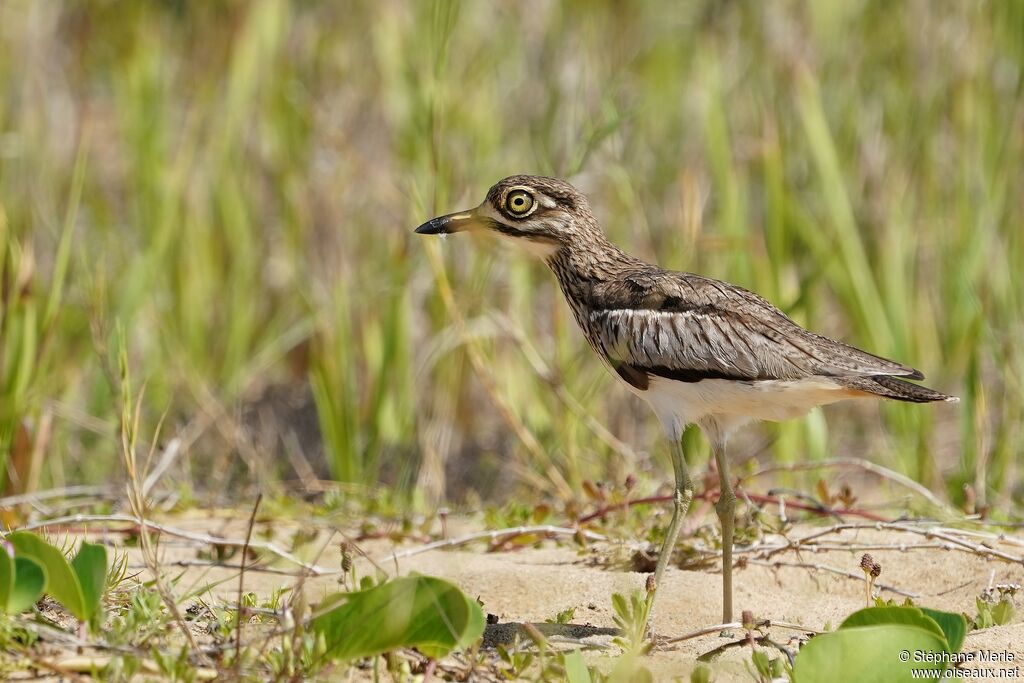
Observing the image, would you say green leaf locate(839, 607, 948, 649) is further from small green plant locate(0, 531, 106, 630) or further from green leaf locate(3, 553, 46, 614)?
green leaf locate(3, 553, 46, 614)

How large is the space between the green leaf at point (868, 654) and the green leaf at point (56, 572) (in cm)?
151

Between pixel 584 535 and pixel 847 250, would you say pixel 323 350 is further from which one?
pixel 847 250

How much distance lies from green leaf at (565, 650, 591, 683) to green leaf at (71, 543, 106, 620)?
998 mm

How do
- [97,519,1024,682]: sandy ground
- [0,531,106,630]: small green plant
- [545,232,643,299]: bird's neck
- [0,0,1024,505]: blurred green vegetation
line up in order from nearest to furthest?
[0,531,106,630]: small green plant, [97,519,1024,682]: sandy ground, [545,232,643,299]: bird's neck, [0,0,1024,505]: blurred green vegetation

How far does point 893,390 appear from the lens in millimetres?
3254

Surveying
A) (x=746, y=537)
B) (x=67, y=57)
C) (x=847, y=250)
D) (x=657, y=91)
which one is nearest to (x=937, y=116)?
(x=847, y=250)

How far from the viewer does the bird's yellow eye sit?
389cm

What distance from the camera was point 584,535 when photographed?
3.85 m

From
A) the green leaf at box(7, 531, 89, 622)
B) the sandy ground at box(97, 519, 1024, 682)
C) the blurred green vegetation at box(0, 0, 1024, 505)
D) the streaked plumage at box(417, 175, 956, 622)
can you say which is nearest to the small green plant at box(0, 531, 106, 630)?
the green leaf at box(7, 531, 89, 622)

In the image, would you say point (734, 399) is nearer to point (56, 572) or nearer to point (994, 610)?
point (994, 610)

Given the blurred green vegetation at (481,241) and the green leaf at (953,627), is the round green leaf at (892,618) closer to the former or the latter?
the green leaf at (953,627)

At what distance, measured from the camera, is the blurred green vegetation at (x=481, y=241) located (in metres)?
5.15

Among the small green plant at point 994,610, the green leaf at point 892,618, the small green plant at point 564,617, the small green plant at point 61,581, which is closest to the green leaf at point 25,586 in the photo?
the small green plant at point 61,581

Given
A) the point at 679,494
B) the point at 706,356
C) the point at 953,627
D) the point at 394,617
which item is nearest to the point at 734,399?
the point at 706,356
